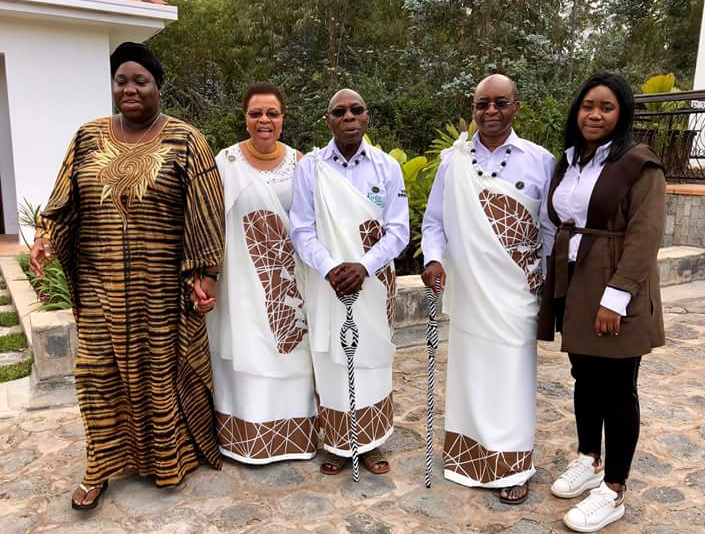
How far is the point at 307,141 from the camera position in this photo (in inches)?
601

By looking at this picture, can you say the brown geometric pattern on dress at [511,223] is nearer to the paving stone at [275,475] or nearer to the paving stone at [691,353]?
the paving stone at [275,475]

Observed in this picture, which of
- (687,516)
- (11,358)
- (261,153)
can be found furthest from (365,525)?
(11,358)

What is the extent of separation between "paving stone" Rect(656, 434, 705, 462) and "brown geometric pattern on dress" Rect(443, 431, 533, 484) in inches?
38.8

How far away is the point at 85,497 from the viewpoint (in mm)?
2795

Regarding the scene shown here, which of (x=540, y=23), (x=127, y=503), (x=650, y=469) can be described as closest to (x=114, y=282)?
(x=127, y=503)

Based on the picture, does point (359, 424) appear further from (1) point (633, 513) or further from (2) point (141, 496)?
(1) point (633, 513)

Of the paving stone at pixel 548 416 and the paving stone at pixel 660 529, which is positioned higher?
the paving stone at pixel 548 416

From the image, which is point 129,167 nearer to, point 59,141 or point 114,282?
point 114,282

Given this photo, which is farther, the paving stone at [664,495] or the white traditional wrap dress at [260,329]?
the white traditional wrap dress at [260,329]

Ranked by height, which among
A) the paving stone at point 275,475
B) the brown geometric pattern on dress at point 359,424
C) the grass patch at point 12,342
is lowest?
the paving stone at point 275,475

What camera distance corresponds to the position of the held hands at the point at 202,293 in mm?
2764

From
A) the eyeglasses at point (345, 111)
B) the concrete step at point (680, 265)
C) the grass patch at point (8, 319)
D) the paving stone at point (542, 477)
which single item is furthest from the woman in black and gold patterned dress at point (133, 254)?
the concrete step at point (680, 265)

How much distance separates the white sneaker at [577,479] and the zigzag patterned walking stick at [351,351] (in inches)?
35.8

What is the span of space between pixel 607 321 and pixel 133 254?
6.27 ft
